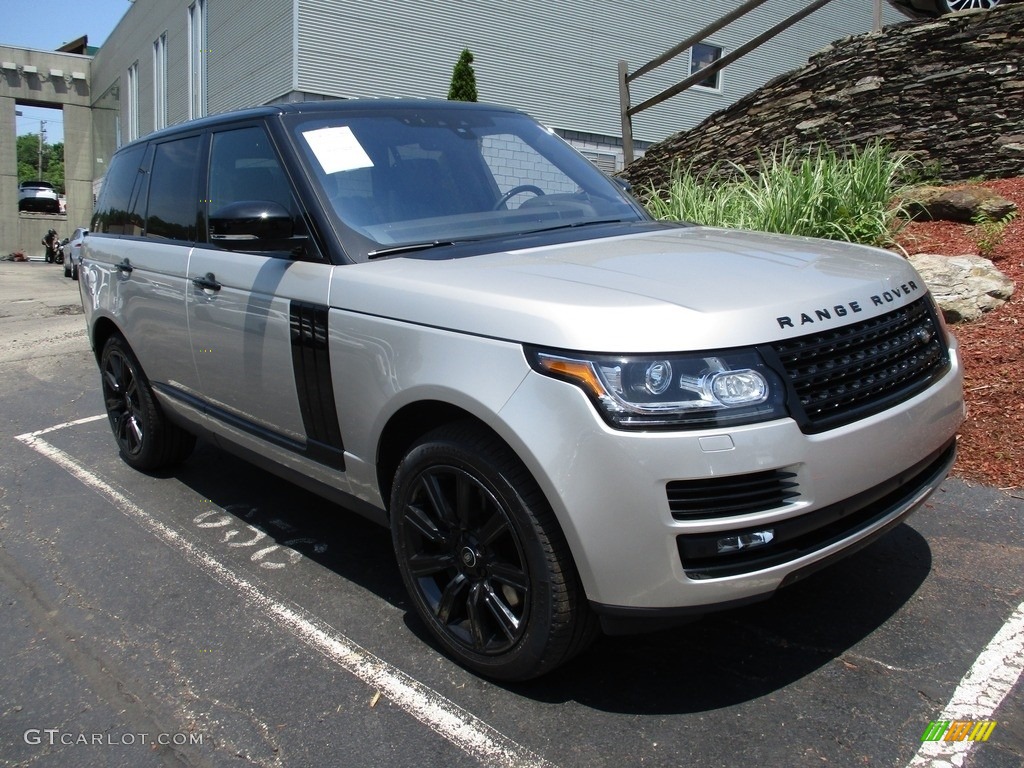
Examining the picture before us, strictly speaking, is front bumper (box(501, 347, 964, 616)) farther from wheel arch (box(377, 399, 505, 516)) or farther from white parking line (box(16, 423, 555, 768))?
white parking line (box(16, 423, 555, 768))

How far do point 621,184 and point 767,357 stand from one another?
2.23m

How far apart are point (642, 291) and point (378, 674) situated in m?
1.57

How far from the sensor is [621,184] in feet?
14.8

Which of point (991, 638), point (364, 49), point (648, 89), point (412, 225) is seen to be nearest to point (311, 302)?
point (412, 225)

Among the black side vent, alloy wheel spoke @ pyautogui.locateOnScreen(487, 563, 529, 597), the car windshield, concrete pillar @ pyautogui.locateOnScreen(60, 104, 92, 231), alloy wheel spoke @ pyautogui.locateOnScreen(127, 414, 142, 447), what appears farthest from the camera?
concrete pillar @ pyautogui.locateOnScreen(60, 104, 92, 231)

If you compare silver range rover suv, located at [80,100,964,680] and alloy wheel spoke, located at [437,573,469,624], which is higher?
silver range rover suv, located at [80,100,964,680]

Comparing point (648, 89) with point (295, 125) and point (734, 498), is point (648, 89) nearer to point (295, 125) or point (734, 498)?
point (295, 125)

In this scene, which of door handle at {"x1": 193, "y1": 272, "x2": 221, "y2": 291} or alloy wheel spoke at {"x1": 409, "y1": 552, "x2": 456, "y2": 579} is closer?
alloy wheel spoke at {"x1": 409, "y1": 552, "x2": 456, "y2": 579}

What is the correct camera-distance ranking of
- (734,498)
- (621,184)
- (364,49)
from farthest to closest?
(364,49) → (621,184) → (734,498)

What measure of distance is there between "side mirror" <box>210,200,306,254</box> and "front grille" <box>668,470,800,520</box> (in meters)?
1.82

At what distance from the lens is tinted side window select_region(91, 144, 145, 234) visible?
5141 mm

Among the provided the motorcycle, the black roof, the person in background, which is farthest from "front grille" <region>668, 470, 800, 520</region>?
the person in background

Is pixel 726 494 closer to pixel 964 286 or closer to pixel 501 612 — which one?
pixel 501 612

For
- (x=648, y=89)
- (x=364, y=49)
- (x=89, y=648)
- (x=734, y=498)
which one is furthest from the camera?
(x=648, y=89)
